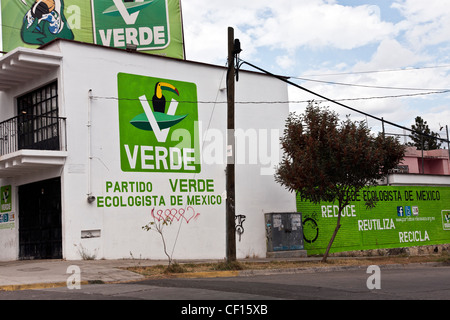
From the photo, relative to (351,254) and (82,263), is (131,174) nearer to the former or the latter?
(82,263)

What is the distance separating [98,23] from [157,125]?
592 centimetres

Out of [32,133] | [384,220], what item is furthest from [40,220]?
[384,220]

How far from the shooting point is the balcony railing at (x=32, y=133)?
1777cm

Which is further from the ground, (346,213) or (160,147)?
(160,147)

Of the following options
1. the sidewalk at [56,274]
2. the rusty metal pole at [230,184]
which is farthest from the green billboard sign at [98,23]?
the sidewalk at [56,274]

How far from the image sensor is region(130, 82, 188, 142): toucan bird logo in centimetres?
1942

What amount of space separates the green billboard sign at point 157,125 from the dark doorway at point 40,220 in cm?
262

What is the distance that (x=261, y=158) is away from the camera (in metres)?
22.3

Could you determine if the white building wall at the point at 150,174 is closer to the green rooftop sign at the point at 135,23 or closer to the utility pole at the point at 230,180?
the green rooftop sign at the point at 135,23

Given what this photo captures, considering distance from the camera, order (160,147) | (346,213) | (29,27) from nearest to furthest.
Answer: (160,147), (29,27), (346,213)

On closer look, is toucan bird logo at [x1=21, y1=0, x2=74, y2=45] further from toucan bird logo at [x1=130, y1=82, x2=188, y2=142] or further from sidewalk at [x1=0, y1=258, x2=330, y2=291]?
sidewalk at [x1=0, y1=258, x2=330, y2=291]

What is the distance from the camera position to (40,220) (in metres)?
18.9
